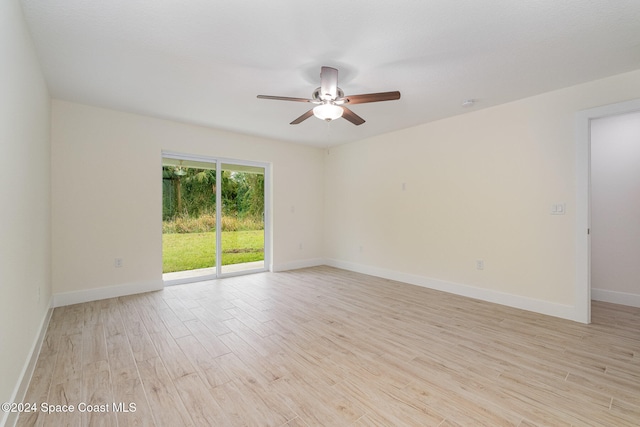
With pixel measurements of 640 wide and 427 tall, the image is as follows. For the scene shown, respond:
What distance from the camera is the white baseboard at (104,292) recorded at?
137 inches

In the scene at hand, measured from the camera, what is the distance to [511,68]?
2.62 metres

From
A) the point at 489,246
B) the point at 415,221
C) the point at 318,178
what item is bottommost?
the point at 489,246

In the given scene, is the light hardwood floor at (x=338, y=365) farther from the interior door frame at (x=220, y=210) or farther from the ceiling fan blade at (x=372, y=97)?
the ceiling fan blade at (x=372, y=97)

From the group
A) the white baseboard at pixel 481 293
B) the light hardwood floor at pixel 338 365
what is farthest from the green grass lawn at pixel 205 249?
the white baseboard at pixel 481 293

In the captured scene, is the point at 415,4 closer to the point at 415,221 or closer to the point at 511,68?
the point at 511,68

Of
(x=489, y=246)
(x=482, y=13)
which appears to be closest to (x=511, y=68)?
(x=482, y=13)

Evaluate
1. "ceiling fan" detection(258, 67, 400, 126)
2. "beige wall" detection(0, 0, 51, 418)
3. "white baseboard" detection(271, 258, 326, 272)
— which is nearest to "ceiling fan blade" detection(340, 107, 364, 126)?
"ceiling fan" detection(258, 67, 400, 126)

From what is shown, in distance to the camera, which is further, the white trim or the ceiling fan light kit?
the white trim

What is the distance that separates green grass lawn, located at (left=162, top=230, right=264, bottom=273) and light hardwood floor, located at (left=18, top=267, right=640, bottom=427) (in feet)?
3.38

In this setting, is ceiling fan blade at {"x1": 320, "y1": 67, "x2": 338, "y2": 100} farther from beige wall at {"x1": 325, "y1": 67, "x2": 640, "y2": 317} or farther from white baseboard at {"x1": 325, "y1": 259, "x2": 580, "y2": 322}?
white baseboard at {"x1": 325, "y1": 259, "x2": 580, "y2": 322}

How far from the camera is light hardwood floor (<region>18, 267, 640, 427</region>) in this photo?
1646mm

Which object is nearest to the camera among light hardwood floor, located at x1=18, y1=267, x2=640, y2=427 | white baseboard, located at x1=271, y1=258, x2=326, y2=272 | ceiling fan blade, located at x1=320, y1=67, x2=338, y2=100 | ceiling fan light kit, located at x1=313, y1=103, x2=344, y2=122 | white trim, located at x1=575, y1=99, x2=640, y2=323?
light hardwood floor, located at x1=18, y1=267, x2=640, y2=427

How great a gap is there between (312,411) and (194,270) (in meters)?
3.86

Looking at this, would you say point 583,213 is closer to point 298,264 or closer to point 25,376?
point 298,264
